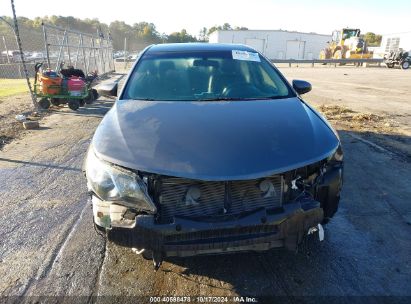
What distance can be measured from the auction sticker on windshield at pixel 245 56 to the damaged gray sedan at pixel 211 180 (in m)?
1.36

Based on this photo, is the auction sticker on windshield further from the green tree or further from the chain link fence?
the green tree

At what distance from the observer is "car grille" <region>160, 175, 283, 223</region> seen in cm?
221

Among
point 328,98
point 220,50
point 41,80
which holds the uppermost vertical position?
point 220,50

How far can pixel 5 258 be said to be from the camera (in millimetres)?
2840

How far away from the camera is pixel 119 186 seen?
2.22 metres

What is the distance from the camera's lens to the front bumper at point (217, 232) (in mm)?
2086

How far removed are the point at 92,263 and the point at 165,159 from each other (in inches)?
47.6

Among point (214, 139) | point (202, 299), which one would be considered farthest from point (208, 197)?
point (202, 299)

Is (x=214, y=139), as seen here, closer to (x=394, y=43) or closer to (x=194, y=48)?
(x=194, y=48)

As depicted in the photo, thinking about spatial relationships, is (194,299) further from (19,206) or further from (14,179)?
(14,179)

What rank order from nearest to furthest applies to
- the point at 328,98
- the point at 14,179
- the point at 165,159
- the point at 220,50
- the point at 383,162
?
the point at 165,159
the point at 220,50
the point at 14,179
the point at 383,162
the point at 328,98

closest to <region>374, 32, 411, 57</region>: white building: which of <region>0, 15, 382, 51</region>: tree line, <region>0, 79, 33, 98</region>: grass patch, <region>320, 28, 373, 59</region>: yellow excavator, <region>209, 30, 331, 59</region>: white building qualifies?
<region>320, 28, 373, 59</region>: yellow excavator

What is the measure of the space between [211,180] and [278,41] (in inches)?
2270

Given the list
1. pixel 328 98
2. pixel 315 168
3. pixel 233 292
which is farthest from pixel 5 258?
pixel 328 98
